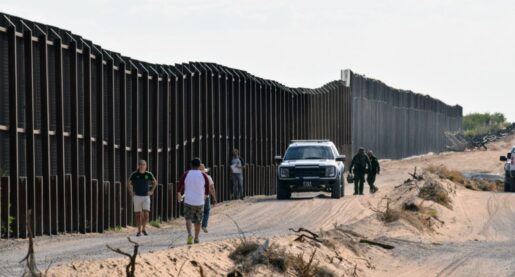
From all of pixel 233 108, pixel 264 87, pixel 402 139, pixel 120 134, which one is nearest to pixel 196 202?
pixel 120 134

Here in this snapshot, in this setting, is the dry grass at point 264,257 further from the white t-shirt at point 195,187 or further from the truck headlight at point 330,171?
the truck headlight at point 330,171

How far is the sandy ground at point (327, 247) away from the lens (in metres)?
21.3

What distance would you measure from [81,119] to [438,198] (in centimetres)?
1730

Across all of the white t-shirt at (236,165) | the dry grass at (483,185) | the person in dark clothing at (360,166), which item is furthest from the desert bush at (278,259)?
the dry grass at (483,185)

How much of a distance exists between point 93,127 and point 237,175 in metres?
14.6

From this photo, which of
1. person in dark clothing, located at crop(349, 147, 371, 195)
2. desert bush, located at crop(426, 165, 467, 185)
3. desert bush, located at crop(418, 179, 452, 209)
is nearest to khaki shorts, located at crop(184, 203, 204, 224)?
desert bush, located at crop(418, 179, 452, 209)

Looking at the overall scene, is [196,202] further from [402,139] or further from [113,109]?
[402,139]

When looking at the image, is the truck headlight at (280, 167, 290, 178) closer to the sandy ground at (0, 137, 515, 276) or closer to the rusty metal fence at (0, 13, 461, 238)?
the sandy ground at (0, 137, 515, 276)

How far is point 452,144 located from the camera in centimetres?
11331

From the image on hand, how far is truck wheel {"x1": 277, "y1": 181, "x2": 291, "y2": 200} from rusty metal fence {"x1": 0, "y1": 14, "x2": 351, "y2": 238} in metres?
2.13

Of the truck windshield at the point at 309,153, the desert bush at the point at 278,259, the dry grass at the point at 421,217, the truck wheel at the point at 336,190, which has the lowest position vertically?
the dry grass at the point at 421,217

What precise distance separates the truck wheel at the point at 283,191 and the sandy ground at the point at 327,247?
0.34m

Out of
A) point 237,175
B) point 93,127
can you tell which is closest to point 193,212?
point 93,127

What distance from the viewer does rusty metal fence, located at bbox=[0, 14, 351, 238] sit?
27.6 metres
